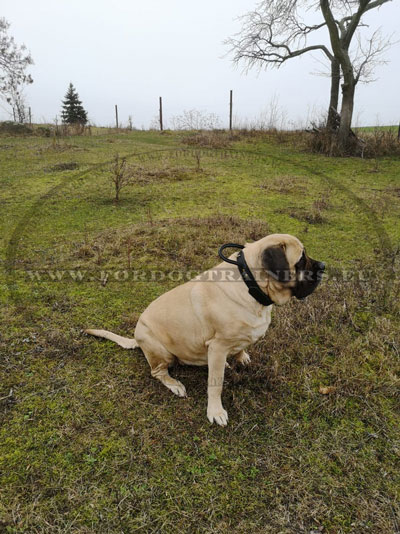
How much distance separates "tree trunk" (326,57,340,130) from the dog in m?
14.5

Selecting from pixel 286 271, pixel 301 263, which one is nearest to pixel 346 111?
pixel 301 263

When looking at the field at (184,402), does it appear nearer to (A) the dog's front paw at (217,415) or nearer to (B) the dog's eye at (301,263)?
(A) the dog's front paw at (217,415)

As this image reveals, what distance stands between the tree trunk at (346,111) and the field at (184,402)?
9.02 m

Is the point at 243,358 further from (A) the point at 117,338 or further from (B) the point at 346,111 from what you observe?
(B) the point at 346,111

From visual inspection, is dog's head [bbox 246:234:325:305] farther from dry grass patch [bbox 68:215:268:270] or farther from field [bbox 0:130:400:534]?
dry grass patch [bbox 68:215:268:270]

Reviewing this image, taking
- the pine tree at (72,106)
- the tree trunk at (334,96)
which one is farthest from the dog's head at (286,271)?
the pine tree at (72,106)

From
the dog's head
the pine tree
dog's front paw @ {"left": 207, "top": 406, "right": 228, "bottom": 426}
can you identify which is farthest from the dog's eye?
the pine tree

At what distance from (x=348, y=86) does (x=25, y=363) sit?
51.2 feet

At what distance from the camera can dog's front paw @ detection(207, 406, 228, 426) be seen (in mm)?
2400

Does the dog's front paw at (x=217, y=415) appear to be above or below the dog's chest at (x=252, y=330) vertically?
below

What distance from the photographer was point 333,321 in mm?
3514

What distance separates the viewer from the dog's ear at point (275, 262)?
2.13 m

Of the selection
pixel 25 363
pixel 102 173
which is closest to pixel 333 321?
pixel 25 363

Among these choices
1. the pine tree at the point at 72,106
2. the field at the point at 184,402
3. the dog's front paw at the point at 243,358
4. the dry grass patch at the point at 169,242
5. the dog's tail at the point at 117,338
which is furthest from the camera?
the pine tree at the point at 72,106
